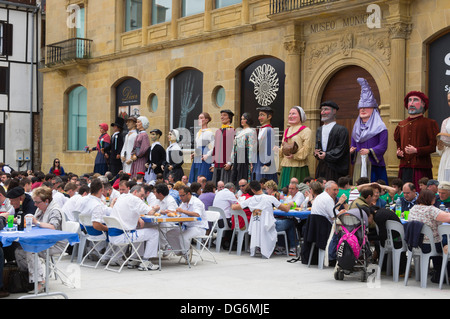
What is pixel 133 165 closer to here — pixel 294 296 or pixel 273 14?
pixel 273 14

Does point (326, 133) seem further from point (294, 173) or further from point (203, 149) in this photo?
point (203, 149)

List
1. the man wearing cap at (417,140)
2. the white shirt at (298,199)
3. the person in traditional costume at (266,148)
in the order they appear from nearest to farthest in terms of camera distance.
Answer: the white shirt at (298,199) < the man wearing cap at (417,140) < the person in traditional costume at (266,148)

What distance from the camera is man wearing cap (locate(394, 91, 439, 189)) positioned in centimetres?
1292

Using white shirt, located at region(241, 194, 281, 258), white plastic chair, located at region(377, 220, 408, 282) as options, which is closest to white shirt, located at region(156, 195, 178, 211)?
white shirt, located at region(241, 194, 281, 258)

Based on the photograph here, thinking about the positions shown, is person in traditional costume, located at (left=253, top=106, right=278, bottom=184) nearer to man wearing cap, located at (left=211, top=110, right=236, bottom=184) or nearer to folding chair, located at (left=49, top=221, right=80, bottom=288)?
man wearing cap, located at (left=211, top=110, right=236, bottom=184)

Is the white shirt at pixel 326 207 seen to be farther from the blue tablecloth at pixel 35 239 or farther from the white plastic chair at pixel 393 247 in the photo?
the blue tablecloth at pixel 35 239

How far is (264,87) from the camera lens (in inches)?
767

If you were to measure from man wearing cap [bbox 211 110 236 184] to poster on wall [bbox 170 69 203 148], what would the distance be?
5584 millimetres

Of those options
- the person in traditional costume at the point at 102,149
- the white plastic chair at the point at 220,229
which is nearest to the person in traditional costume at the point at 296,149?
the white plastic chair at the point at 220,229

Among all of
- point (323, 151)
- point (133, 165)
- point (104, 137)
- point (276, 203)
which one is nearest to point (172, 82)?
point (104, 137)

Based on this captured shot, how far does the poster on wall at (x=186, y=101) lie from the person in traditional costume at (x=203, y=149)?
4.64 metres

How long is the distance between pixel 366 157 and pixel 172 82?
10772 millimetres

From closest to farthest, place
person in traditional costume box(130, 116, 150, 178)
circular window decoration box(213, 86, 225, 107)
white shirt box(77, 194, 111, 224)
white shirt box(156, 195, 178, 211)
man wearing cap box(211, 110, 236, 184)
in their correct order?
white shirt box(77, 194, 111, 224)
white shirt box(156, 195, 178, 211)
man wearing cap box(211, 110, 236, 184)
person in traditional costume box(130, 116, 150, 178)
circular window decoration box(213, 86, 225, 107)

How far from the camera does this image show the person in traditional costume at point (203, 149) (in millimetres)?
16828
